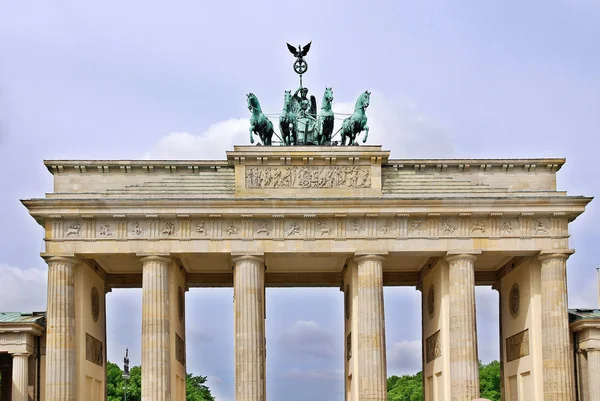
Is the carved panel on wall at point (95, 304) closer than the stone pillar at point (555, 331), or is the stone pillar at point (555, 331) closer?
the stone pillar at point (555, 331)

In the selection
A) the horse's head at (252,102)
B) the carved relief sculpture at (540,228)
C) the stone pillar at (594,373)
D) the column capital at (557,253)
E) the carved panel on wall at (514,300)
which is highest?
the horse's head at (252,102)

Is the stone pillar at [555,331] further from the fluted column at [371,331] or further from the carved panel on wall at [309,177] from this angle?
the carved panel on wall at [309,177]

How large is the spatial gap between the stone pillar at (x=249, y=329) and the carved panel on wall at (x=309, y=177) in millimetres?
4162

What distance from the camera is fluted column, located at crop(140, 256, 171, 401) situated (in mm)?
48562

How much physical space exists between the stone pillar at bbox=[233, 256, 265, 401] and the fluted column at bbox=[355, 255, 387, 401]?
5.00m

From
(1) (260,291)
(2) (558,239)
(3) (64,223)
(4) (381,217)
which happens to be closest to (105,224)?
(3) (64,223)

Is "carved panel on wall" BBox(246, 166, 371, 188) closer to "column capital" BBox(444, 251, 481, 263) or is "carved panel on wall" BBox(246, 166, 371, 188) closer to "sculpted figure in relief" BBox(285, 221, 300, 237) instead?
"sculpted figure in relief" BBox(285, 221, 300, 237)

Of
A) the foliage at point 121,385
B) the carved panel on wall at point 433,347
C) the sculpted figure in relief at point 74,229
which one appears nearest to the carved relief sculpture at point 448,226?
the carved panel on wall at point 433,347

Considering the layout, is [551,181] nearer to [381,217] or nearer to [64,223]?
[381,217]

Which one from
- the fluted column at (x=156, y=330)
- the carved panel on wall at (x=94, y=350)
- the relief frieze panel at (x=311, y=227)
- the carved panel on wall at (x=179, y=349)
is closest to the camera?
the fluted column at (x=156, y=330)

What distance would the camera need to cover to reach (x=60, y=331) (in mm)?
48844

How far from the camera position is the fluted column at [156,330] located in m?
48.6

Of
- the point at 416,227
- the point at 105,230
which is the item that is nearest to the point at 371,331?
the point at 416,227

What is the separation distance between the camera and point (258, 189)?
51.0 meters
